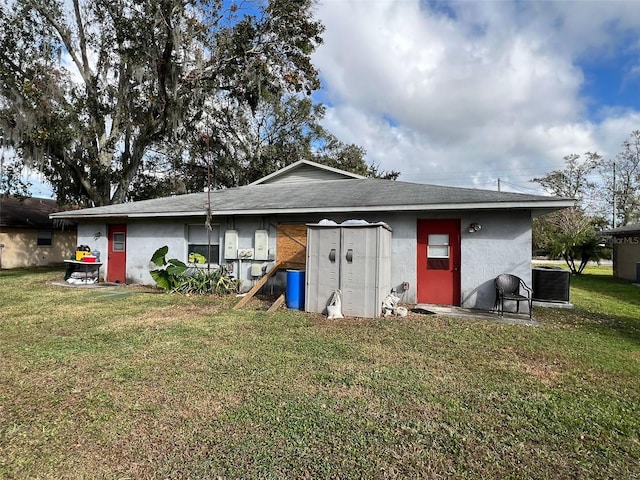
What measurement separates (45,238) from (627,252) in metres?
28.9

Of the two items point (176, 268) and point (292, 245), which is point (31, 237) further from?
point (292, 245)

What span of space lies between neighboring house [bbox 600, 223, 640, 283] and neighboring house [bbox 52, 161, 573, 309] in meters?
Answer: 10.6

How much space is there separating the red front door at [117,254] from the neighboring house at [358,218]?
0.11 ft

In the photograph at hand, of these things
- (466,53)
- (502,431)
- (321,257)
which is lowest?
(502,431)

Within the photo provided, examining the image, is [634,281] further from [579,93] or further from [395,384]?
[395,384]

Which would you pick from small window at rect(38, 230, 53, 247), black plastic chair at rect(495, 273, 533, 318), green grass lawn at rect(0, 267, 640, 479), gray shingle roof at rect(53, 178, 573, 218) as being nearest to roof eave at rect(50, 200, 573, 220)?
gray shingle roof at rect(53, 178, 573, 218)

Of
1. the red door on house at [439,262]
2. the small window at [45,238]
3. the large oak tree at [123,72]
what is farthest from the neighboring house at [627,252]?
the small window at [45,238]

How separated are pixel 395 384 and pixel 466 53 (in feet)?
34.7

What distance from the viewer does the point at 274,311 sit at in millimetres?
7367

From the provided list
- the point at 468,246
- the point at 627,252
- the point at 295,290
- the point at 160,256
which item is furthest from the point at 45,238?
the point at 627,252

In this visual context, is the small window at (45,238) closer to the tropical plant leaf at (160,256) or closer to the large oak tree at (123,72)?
the large oak tree at (123,72)

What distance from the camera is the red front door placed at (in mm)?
11789

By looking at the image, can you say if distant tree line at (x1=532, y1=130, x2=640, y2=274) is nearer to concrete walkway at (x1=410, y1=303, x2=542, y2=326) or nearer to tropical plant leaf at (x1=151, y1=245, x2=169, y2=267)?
concrete walkway at (x1=410, y1=303, x2=542, y2=326)

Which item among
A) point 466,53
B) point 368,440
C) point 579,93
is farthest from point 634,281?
point 368,440
